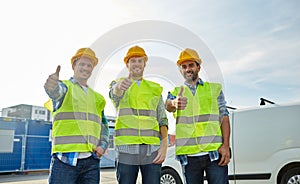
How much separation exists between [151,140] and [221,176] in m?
0.70

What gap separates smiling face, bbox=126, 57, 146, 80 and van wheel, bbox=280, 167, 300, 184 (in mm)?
3292

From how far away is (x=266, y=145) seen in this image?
16.4 ft

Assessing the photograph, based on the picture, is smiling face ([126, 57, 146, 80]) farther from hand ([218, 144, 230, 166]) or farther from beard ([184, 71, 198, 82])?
hand ([218, 144, 230, 166])

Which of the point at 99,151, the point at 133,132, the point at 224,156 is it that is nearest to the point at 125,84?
the point at 133,132

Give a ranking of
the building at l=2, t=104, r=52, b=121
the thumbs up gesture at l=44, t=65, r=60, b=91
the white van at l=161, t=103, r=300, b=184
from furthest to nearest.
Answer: the building at l=2, t=104, r=52, b=121 → the white van at l=161, t=103, r=300, b=184 → the thumbs up gesture at l=44, t=65, r=60, b=91

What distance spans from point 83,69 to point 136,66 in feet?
1.53

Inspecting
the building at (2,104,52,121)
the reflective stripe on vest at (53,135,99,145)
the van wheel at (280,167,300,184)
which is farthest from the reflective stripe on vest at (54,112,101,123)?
the building at (2,104,52,121)

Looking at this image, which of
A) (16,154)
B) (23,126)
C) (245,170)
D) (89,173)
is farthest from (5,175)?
(89,173)

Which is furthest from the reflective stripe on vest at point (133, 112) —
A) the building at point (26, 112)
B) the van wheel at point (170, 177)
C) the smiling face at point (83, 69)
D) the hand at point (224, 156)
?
the building at point (26, 112)

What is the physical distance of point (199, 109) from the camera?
286 cm

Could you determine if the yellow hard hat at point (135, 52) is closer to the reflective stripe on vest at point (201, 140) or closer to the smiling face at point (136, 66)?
the smiling face at point (136, 66)

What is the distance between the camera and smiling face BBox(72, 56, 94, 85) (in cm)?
272

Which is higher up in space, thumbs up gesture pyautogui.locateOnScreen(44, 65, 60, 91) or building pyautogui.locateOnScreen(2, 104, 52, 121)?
building pyautogui.locateOnScreen(2, 104, 52, 121)

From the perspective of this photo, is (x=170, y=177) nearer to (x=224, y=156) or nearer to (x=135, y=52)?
(x=224, y=156)
